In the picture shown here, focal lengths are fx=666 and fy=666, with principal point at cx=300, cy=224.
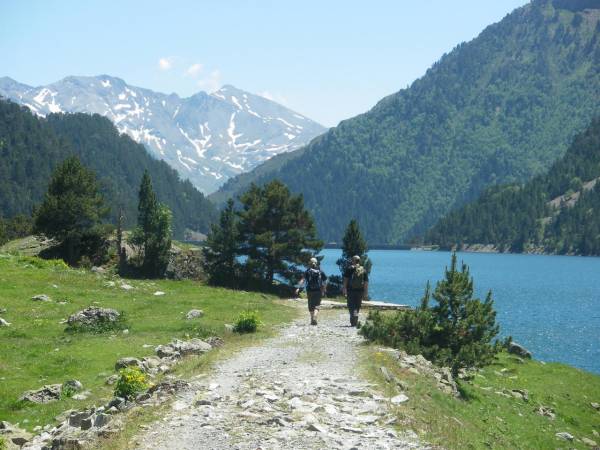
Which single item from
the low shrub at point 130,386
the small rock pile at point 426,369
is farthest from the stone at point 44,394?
the small rock pile at point 426,369

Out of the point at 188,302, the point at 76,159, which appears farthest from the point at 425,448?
the point at 76,159

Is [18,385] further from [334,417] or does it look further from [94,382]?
[334,417]

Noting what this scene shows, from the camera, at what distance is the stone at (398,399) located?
1840 cm

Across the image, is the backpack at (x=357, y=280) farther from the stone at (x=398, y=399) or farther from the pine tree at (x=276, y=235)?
the pine tree at (x=276, y=235)

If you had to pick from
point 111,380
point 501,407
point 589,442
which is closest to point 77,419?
point 111,380

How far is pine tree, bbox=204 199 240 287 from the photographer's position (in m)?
60.5

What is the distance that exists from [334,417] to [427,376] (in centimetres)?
921

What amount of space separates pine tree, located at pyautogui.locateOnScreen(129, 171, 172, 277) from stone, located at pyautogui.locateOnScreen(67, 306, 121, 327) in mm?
26100

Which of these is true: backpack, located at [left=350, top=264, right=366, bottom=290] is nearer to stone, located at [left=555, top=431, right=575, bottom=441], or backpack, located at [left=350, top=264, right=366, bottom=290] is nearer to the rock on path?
the rock on path

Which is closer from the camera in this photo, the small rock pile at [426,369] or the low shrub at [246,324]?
the small rock pile at [426,369]

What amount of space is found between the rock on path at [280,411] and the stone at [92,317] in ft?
39.1

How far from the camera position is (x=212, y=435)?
50.6 ft

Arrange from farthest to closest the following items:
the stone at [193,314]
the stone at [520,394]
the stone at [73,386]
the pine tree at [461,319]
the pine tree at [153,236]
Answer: the pine tree at [153,236] → the stone at [193,314] → the stone at [520,394] → the pine tree at [461,319] → the stone at [73,386]

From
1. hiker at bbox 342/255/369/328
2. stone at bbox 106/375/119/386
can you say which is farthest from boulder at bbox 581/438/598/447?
stone at bbox 106/375/119/386
